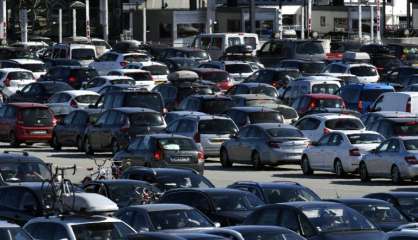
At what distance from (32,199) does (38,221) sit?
387 centimetres

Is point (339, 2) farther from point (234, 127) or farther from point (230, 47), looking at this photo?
point (234, 127)

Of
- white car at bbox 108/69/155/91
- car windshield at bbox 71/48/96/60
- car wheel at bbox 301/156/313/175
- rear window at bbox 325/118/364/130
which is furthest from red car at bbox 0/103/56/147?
car windshield at bbox 71/48/96/60

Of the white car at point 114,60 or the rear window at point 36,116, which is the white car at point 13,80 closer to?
the white car at point 114,60

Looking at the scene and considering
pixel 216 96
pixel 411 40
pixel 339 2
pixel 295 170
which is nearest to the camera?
pixel 295 170

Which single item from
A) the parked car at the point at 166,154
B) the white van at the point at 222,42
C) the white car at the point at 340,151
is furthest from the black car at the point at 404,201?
the white van at the point at 222,42

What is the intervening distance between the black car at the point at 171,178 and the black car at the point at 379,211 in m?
4.80

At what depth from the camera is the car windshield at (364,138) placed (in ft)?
115

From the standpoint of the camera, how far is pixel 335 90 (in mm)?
49281

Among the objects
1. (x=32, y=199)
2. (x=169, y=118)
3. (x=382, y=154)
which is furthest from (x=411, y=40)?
(x=32, y=199)

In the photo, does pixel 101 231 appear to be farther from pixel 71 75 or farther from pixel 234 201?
pixel 71 75

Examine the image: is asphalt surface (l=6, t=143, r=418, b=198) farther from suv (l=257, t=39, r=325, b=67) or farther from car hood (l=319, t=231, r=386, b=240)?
suv (l=257, t=39, r=325, b=67)

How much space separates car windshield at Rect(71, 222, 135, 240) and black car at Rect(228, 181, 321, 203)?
5261mm

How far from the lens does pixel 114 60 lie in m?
65.1

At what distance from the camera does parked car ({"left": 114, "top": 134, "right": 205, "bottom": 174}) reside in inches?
1329
